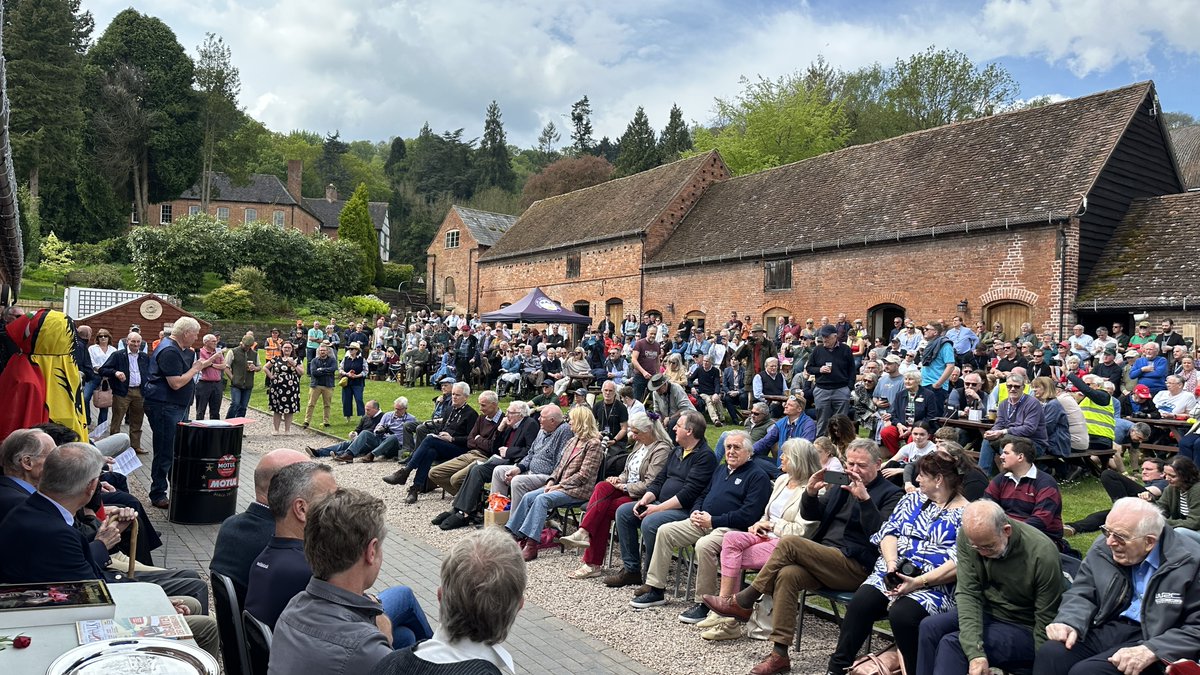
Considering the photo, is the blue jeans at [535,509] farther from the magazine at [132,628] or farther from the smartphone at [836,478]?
the magazine at [132,628]

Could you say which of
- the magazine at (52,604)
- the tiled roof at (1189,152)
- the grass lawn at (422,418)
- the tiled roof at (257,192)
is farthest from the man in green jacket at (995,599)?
the tiled roof at (257,192)

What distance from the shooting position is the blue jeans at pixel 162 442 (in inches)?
345

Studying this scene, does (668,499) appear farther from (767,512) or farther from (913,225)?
(913,225)

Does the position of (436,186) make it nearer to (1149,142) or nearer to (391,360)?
Result: (391,360)

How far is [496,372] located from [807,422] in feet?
42.2

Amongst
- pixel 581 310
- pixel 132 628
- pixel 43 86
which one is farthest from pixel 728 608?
pixel 43 86

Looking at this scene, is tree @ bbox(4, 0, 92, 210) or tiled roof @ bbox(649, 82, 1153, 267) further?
tree @ bbox(4, 0, 92, 210)

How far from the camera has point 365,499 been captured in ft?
9.86

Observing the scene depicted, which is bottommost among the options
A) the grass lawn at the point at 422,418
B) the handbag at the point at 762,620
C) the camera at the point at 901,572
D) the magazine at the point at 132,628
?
the handbag at the point at 762,620

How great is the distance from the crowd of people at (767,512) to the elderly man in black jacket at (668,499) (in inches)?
0.8

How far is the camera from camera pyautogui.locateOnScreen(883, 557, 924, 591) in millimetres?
5000

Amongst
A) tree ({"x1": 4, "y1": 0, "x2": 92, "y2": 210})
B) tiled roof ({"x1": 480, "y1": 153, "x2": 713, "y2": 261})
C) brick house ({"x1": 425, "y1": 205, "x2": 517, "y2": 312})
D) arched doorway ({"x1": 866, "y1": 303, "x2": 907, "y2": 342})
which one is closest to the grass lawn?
arched doorway ({"x1": 866, "y1": 303, "x2": 907, "y2": 342})

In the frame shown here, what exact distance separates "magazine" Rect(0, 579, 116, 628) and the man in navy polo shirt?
20.0 feet

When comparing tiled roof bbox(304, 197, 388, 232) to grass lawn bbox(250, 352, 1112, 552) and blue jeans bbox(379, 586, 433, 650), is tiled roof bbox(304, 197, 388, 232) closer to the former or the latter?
grass lawn bbox(250, 352, 1112, 552)
